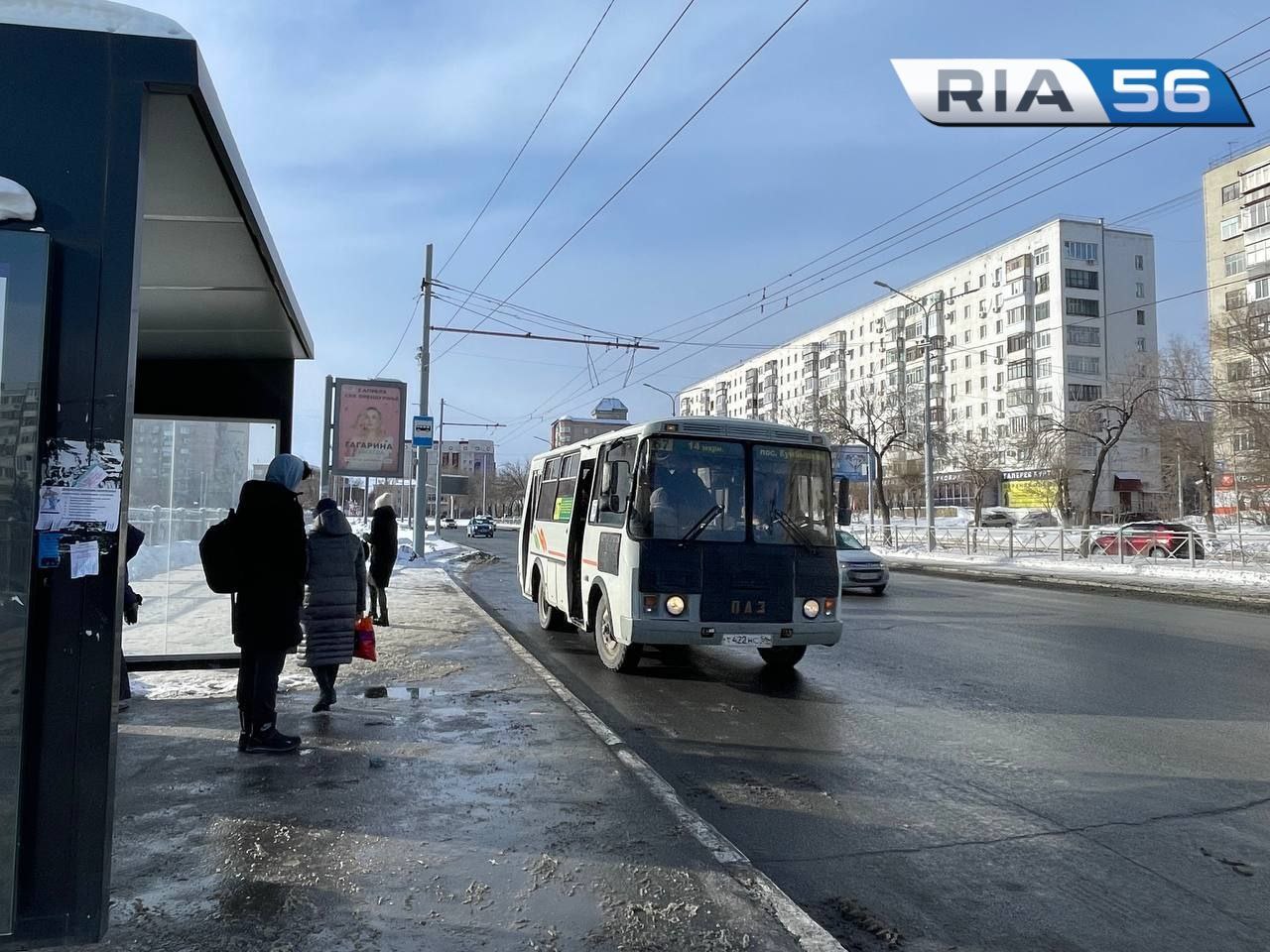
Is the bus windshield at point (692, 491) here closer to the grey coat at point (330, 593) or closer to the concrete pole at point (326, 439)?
the grey coat at point (330, 593)

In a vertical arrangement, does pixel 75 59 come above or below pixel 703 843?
above

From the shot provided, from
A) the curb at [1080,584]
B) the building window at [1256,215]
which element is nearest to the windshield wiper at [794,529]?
the curb at [1080,584]

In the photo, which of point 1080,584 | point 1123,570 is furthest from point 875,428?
point 1080,584

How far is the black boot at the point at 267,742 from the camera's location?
560 cm

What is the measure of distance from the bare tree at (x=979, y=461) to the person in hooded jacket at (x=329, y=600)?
189 ft

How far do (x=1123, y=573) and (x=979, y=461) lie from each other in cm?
4053

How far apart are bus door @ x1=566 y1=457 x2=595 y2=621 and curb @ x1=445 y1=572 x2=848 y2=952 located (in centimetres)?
352

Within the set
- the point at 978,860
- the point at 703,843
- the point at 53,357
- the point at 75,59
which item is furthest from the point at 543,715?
the point at 75,59

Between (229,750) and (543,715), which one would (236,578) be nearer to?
(229,750)

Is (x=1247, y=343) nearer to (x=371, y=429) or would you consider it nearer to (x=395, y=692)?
(x=371, y=429)

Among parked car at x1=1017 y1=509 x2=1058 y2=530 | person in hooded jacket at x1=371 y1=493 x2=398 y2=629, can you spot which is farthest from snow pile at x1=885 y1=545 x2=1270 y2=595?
parked car at x1=1017 y1=509 x2=1058 y2=530

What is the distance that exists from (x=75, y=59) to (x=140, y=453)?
5.88 metres

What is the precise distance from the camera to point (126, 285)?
279cm

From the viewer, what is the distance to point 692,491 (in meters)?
8.72
